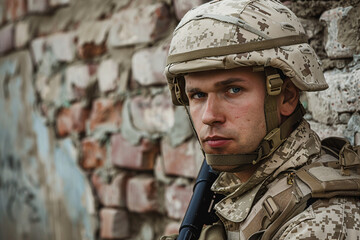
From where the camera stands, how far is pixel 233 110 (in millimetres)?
1439

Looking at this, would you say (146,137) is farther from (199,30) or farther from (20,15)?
(20,15)

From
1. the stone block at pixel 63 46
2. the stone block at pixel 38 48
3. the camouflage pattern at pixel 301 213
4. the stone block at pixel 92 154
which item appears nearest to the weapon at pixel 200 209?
the camouflage pattern at pixel 301 213

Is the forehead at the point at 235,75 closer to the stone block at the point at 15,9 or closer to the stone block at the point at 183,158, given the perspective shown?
the stone block at the point at 183,158

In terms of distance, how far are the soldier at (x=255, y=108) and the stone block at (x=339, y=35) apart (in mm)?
239

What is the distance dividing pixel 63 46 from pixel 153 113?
95 cm

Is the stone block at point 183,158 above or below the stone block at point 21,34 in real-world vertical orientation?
above

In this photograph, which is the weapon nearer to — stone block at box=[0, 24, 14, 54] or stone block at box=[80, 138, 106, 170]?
Result: stone block at box=[80, 138, 106, 170]

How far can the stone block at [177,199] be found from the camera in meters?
2.39

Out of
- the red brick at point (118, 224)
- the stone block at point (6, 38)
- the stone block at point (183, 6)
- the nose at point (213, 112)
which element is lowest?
the red brick at point (118, 224)

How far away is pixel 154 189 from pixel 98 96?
2.16 ft

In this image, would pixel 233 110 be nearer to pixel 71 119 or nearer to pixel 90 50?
pixel 90 50

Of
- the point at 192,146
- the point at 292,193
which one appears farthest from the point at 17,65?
the point at 292,193

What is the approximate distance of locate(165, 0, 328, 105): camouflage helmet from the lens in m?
1.42

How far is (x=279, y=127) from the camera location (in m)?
1.49
